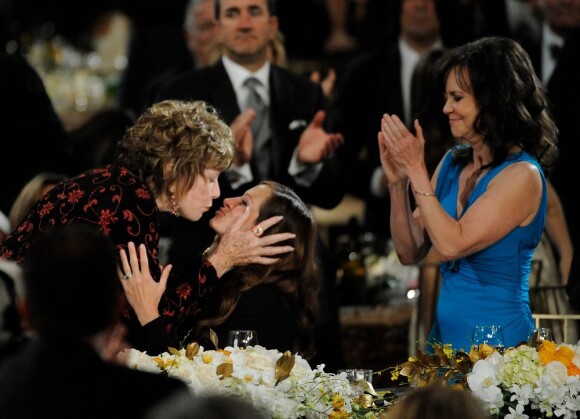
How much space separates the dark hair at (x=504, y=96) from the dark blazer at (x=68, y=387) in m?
1.98

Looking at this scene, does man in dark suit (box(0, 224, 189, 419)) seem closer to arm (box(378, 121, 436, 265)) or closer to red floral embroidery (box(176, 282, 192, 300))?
red floral embroidery (box(176, 282, 192, 300))

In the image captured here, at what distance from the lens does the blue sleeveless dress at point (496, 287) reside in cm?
392

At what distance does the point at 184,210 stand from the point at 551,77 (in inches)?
104

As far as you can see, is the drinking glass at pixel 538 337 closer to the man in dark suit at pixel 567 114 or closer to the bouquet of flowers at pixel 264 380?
the bouquet of flowers at pixel 264 380

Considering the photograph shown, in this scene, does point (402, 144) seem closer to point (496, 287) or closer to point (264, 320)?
point (496, 287)

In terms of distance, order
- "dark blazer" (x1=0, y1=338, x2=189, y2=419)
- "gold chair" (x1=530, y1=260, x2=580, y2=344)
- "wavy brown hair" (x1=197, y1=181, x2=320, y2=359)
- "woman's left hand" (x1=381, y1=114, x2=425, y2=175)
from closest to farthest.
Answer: "dark blazer" (x1=0, y1=338, x2=189, y2=419) → "woman's left hand" (x1=381, y1=114, x2=425, y2=175) → "wavy brown hair" (x1=197, y1=181, x2=320, y2=359) → "gold chair" (x1=530, y1=260, x2=580, y2=344)

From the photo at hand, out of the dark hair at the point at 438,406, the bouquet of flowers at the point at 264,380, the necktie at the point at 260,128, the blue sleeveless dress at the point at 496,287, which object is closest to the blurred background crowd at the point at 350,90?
the necktie at the point at 260,128

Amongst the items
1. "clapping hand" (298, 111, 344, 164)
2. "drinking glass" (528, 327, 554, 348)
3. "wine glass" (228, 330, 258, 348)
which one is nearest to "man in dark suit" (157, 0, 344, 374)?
"clapping hand" (298, 111, 344, 164)

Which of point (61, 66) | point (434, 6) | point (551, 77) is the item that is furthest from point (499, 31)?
point (61, 66)

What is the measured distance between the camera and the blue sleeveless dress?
12.9ft

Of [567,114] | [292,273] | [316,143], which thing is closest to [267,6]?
[316,143]

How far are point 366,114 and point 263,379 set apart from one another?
351 cm

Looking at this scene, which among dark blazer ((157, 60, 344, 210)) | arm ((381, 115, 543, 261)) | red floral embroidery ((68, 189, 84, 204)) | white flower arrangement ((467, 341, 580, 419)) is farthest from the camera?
dark blazer ((157, 60, 344, 210))

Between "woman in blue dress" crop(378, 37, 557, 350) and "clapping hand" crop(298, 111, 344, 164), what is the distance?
3.58 ft
